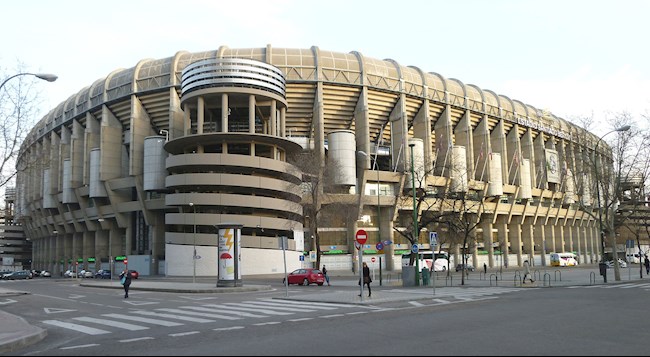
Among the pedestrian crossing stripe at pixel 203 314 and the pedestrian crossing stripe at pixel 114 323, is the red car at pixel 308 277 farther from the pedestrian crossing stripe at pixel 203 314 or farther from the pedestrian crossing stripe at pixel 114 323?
the pedestrian crossing stripe at pixel 114 323

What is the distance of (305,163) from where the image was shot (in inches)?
2084

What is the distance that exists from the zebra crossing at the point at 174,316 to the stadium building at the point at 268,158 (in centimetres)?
3183

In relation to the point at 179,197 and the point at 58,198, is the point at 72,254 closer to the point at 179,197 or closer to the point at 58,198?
the point at 58,198

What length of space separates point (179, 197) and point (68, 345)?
50635 mm

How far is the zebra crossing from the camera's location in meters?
13.7

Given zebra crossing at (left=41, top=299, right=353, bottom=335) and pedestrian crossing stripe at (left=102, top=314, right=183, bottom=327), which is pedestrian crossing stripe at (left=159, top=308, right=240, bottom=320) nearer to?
zebra crossing at (left=41, top=299, right=353, bottom=335)

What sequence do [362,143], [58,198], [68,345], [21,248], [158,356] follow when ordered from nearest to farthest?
[158,356] → [68,345] → [362,143] → [58,198] → [21,248]

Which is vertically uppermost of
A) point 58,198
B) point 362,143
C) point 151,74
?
point 151,74

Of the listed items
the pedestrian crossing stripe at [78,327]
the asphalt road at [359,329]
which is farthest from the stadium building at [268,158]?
the pedestrian crossing stripe at [78,327]

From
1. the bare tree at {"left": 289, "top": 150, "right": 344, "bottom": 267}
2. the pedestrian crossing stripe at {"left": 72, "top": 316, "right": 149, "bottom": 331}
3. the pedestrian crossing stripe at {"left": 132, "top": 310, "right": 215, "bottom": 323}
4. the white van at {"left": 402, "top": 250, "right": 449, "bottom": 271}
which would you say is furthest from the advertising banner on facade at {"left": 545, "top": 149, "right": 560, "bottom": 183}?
the pedestrian crossing stripe at {"left": 72, "top": 316, "right": 149, "bottom": 331}

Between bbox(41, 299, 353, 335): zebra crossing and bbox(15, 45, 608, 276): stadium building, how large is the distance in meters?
31.8

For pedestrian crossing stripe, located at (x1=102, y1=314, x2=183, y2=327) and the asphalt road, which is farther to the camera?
pedestrian crossing stripe, located at (x1=102, y1=314, x2=183, y2=327)

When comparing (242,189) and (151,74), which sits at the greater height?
(151,74)

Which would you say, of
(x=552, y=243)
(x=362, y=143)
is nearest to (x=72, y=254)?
(x=362, y=143)
